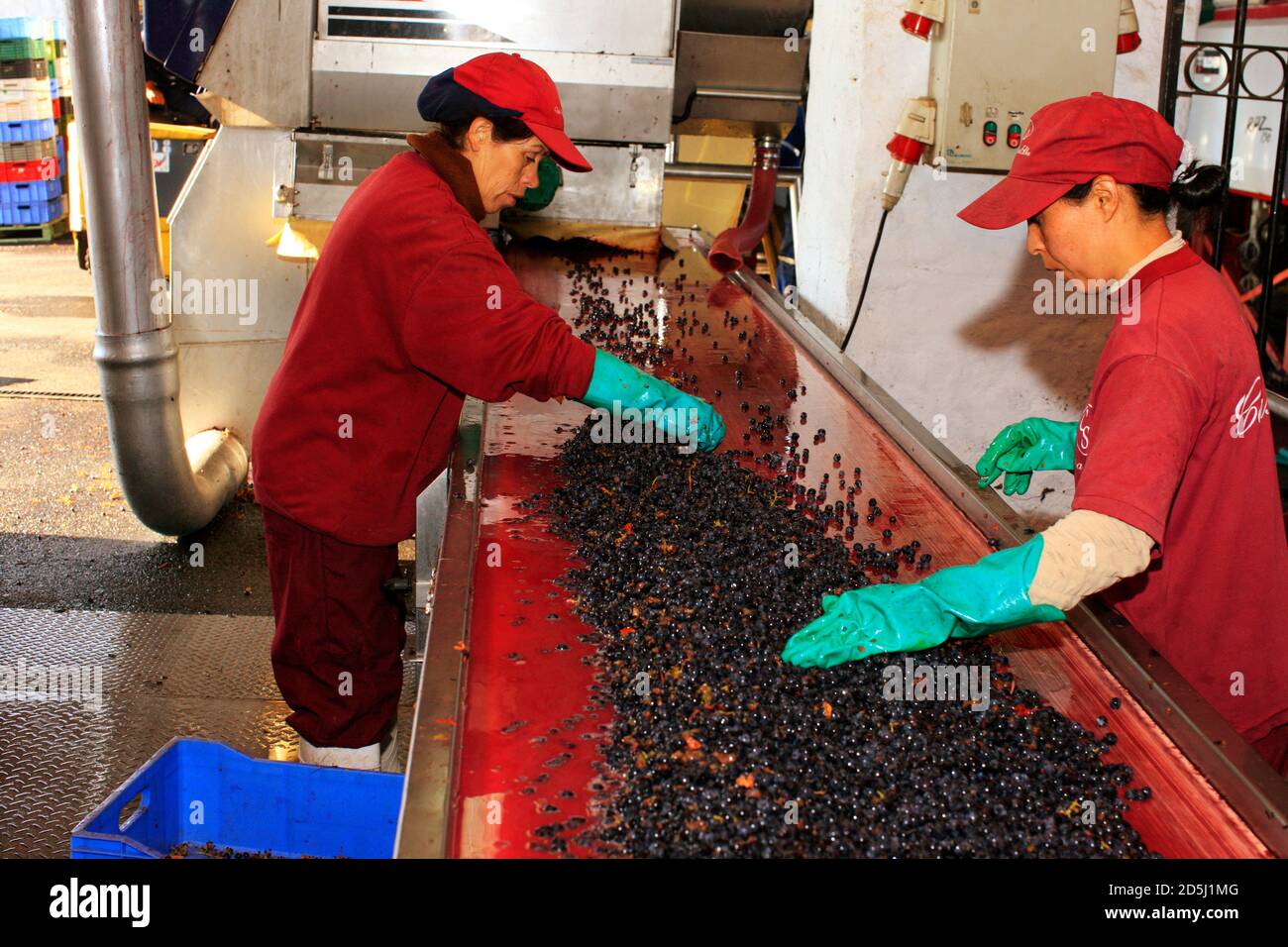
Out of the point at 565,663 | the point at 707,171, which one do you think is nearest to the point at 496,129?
the point at 565,663

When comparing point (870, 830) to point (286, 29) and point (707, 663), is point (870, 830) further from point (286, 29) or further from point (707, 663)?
point (286, 29)

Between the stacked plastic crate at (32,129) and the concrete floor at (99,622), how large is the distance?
4.11m

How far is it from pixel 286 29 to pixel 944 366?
2575 mm

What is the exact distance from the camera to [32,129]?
9.32m

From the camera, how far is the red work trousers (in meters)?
2.21

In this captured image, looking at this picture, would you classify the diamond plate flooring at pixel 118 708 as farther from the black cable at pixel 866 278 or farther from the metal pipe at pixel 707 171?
the metal pipe at pixel 707 171

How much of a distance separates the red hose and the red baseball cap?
2.85m

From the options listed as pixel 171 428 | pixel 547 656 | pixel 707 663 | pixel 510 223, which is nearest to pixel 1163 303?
pixel 707 663

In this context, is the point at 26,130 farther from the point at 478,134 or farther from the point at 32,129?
the point at 478,134

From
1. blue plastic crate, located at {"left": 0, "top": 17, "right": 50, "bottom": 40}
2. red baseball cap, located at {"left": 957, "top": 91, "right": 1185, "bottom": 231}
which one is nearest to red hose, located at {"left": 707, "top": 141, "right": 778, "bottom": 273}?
red baseball cap, located at {"left": 957, "top": 91, "right": 1185, "bottom": 231}

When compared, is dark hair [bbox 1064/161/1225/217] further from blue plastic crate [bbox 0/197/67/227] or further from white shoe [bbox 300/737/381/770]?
blue plastic crate [bbox 0/197/67/227]

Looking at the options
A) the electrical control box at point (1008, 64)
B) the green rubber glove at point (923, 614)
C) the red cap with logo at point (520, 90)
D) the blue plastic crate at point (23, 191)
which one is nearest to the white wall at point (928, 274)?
the electrical control box at point (1008, 64)
